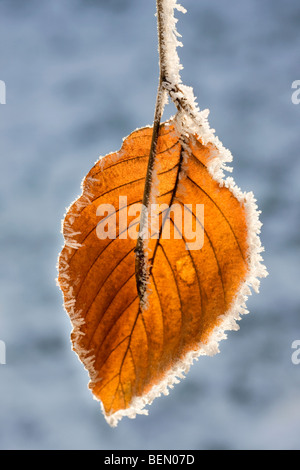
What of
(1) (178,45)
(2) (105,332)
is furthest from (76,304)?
(1) (178,45)

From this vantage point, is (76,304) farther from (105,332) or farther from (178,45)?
(178,45)

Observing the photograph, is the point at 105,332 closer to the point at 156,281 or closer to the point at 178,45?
the point at 156,281
